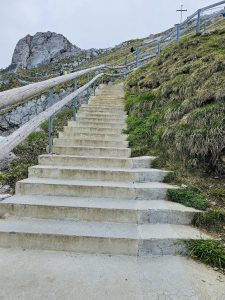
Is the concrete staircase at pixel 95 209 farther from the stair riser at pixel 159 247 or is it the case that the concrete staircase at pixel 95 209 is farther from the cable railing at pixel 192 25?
the cable railing at pixel 192 25

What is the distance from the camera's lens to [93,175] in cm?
405

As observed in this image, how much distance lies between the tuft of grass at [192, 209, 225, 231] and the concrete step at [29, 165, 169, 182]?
3.40ft

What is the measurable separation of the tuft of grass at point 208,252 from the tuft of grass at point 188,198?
65cm

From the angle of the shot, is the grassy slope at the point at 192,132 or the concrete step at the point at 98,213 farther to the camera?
the grassy slope at the point at 192,132

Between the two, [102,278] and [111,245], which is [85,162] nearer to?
[111,245]

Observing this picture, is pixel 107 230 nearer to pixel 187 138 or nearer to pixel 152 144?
pixel 187 138

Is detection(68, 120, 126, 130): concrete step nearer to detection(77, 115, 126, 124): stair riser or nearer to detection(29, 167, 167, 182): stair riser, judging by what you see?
detection(77, 115, 126, 124): stair riser

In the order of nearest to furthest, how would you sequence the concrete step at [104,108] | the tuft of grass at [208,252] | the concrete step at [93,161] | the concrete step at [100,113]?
the tuft of grass at [208,252], the concrete step at [93,161], the concrete step at [100,113], the concrete step at [104,108]

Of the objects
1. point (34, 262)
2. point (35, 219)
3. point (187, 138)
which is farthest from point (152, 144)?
point (34, 262)

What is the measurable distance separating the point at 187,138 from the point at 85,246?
2.48 m

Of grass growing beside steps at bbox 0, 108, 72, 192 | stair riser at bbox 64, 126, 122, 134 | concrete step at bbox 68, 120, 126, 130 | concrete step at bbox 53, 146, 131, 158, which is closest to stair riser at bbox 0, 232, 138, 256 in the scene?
grass growing beside steps at bbox 0, 108, 72, 192

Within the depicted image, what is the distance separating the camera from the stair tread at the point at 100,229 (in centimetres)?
281

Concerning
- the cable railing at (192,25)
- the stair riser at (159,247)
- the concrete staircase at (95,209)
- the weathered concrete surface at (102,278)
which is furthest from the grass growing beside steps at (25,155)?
the cable railing at (192,25)

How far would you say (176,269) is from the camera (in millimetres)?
2480
